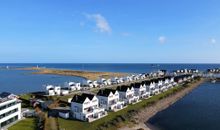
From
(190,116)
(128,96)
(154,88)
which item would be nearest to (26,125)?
(128,96)

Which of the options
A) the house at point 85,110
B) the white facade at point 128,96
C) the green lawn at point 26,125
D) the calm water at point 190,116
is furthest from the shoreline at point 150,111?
the green lawn at point 26,125

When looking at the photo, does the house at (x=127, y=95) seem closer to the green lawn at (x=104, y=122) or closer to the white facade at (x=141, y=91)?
the white facade at (x=141, y=91)

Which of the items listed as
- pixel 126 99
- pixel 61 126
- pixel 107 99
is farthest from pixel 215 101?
pixel 61 126

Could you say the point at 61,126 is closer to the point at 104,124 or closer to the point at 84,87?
the point at 104,124

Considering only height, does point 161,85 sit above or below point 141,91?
above

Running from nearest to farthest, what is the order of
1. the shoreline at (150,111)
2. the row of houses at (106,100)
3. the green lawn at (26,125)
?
the green lawn at (26,125), the shoreline at (150,111), the row of houses at (106,100)

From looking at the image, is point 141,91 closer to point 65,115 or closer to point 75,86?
point 75,86
